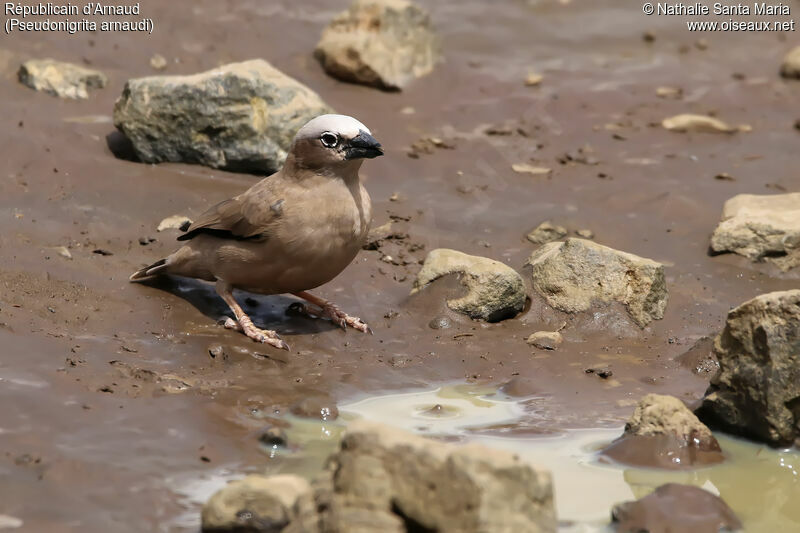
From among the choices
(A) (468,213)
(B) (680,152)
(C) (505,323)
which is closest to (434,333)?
(C) (505,323)

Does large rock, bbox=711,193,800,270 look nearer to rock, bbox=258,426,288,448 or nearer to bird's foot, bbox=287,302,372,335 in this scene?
bird's foot, bbox=287,302,372,335

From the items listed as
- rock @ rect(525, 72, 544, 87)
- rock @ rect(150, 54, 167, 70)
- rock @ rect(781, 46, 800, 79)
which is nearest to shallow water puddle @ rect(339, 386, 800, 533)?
rock @ rect(150, 54, 167, 70)

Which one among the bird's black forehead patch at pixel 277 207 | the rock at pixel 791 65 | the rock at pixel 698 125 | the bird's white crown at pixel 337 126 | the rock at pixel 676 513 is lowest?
A: the rock at pixel 676 513

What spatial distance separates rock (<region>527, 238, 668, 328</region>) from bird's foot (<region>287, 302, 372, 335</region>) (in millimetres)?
1501

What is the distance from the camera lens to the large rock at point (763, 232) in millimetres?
9039

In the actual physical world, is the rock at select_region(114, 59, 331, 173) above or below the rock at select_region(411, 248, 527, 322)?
above

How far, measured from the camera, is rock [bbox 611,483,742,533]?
511 centimetres

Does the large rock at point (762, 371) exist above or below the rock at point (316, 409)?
above

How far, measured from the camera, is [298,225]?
7.36 m

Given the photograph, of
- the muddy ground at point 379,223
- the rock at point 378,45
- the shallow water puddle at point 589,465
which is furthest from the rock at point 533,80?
the shallow water puddle at point 589,465

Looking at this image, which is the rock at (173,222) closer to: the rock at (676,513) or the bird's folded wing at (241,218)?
the bird's folded wing at (241,218)

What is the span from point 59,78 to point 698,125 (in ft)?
22.8

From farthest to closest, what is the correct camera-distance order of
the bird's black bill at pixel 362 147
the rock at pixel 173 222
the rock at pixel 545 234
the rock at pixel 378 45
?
the rock at pixel 378 45 → the rock at pixel 545 234 → the rock at pixel 173 222 → the bird's black bill at pixel 362 147

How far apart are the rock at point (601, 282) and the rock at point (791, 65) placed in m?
6.04
